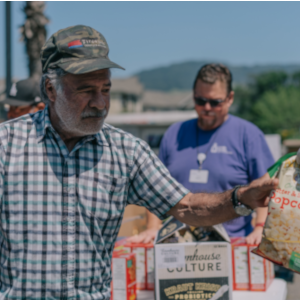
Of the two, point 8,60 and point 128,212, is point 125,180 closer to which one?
point 128,212

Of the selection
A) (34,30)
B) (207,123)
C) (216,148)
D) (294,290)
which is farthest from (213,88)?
(34,30)

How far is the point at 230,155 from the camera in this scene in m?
2.85

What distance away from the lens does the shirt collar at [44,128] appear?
1.69 m

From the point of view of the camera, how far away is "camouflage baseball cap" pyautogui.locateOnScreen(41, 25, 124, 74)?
5.21 feet

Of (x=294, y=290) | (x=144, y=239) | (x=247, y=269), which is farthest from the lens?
(x=294, y=290)

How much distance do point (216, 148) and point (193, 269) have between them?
3.33 ft

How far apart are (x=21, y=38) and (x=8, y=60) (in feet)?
15.8

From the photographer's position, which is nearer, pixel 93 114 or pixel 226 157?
pixel 93 114

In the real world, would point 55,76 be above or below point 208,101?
above

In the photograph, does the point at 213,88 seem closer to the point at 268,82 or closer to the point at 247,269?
the point at 247,269

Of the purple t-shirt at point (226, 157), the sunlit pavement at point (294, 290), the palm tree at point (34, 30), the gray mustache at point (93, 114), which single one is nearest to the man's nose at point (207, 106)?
the purple t-shirt at point (226, 157)

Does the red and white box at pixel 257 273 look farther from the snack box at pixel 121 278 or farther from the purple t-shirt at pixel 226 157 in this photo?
the snack box at pixel 121 278

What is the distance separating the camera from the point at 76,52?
1614mm

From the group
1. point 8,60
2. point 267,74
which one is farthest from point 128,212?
point 267,74
